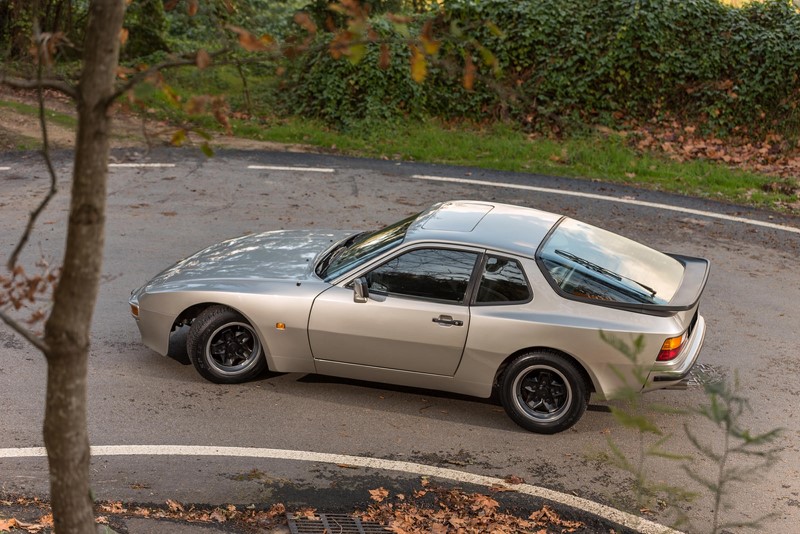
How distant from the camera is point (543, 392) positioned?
7.59 metres

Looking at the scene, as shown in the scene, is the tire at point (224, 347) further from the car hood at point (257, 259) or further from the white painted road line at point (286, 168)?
the white painted road line at point (286, 168)

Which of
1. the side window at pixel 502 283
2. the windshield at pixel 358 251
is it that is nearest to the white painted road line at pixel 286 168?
the windshield at pixel 358 251

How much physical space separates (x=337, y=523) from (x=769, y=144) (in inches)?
531

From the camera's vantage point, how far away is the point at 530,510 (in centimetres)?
649

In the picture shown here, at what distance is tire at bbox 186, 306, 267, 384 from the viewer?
7.94 m

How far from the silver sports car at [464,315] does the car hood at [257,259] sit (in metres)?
0.04

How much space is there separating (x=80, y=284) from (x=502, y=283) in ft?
14.0

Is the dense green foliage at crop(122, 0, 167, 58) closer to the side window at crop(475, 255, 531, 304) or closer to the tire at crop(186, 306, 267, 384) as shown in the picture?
the tire at crop(186, 306, 267, 384)

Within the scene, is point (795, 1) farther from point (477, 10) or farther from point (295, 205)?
point (295, 205)

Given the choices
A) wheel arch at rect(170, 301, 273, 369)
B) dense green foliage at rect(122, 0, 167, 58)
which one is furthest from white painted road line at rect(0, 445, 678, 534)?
dense green foliage at rect(122, 0, 167, 58)

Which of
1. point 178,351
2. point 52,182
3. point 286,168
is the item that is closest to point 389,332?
point 178,351

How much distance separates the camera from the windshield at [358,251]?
311 inches

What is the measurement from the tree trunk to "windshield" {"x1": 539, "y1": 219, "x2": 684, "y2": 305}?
436 centimetres

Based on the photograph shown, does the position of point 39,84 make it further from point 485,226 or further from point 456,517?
point 485,226
